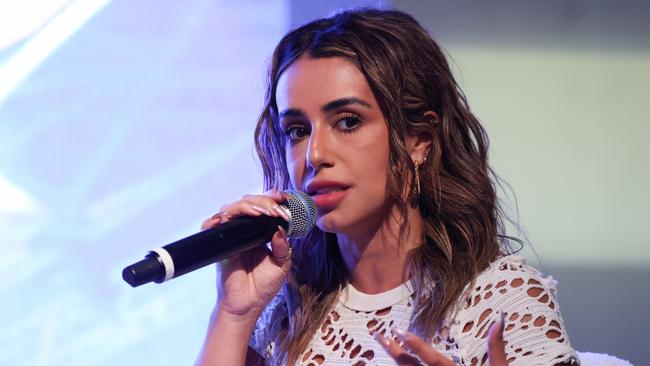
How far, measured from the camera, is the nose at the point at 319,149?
151 centimetres

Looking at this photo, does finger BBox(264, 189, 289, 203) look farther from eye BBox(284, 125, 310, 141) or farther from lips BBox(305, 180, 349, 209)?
eye BBox(284, 125, 310, 141)

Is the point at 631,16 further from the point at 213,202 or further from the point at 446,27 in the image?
the point at 213,202

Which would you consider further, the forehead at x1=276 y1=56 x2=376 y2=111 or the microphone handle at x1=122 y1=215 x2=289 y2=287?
the forehead at x1=276 y1=56 x2=376 y2=111

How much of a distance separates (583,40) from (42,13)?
154cm

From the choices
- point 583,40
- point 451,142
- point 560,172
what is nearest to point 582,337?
point 560,172

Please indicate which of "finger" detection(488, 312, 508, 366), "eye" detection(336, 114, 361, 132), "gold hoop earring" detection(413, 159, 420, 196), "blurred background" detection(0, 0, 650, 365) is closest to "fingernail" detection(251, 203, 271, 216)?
"eye" detection(336, 114, 361, 132)

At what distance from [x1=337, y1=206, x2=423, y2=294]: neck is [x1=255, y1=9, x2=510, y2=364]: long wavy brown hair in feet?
0.06

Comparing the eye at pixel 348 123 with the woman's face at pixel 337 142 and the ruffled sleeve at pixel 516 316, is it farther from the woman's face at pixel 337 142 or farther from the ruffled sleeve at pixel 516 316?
the ruffled sleeve at pixel 516 316

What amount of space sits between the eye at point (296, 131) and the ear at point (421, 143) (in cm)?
20

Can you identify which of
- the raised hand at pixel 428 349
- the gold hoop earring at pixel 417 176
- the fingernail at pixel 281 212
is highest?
the fingernail at pixel 281 212

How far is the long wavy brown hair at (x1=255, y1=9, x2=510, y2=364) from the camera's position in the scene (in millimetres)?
1570

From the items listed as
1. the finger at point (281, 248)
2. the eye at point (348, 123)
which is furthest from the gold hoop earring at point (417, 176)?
the finger at point (281, 248)

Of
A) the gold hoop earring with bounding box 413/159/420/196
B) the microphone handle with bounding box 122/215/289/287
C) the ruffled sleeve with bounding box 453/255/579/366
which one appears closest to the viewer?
the microphone handle with bounding box 122/215/289/287

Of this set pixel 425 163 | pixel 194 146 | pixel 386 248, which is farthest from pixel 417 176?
pixel 194 146
